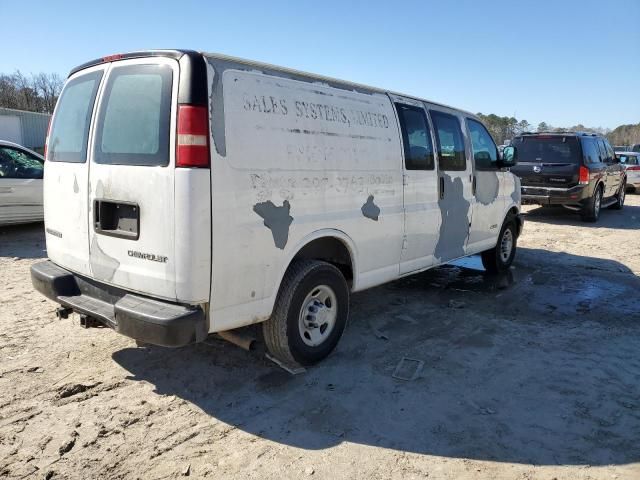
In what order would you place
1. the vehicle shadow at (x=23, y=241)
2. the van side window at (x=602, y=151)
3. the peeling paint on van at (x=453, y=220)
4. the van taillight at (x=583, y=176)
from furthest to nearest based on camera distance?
1. the van side window at (x=602, y=151)
2. the van taillight at (x=583, y=176)
3. the vehicle shadow at (x=23, y=241)
4. the peeling paint on van at (x=453, y=220)

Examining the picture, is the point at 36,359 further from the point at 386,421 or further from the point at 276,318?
the point at 386,421

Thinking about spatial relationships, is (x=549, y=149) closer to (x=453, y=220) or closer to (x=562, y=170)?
(x=562, y=170)

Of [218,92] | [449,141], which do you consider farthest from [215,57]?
[449,141]

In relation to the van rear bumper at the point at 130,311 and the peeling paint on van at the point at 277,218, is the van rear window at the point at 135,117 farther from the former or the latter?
the van rear bumper at the point at 130,311

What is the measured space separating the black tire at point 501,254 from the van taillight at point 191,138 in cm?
518

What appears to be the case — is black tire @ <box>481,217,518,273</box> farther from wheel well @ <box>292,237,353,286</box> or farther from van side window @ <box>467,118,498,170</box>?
wheel well @ <box>292,237,353,286</box>

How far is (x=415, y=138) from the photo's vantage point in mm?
4914

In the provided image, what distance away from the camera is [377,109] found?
4.47m

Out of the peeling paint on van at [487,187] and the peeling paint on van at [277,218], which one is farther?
the peeling paint on van at [487,187]

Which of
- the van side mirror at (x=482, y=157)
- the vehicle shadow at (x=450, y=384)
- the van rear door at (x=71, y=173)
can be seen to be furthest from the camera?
the van side mirror at (x=482, y=157)

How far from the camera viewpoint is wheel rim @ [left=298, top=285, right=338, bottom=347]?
396 cm

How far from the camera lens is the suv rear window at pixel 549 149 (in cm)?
1180

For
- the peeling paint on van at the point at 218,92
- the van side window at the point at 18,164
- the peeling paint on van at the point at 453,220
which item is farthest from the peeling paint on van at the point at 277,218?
the van side window at the point at 18,164

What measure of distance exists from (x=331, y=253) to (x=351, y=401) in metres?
1.28
